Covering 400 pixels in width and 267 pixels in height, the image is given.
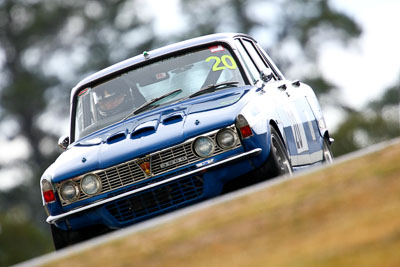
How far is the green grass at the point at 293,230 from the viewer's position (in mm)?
5043

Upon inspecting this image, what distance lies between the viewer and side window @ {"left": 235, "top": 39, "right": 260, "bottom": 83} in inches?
393

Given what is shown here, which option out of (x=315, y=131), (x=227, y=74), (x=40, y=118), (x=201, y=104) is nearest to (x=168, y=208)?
(x=201, y=104)

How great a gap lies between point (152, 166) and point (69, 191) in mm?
693

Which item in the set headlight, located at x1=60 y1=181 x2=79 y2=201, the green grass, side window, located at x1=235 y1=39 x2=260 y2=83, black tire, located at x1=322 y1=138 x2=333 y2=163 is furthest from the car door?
the green grass

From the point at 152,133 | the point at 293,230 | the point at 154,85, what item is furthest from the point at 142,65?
the point at 293,230

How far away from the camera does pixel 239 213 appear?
6.29 m

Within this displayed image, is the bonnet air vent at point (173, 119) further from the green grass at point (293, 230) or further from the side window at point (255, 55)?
the side window at point (255, 55)

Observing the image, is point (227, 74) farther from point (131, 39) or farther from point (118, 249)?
point (131, 39)

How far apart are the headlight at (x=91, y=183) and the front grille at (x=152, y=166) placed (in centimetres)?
3

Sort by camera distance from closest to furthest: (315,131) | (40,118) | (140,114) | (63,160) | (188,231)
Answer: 1. (188,231)
2. (63,160)
3. (140,114)
4. (315,131)
5. (40,118)

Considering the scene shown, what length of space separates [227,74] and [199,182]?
5.78 feet

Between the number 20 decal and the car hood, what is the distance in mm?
664

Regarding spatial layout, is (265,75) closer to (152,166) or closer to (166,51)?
(166,51)

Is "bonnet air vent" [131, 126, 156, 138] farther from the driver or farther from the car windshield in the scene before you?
the driver
